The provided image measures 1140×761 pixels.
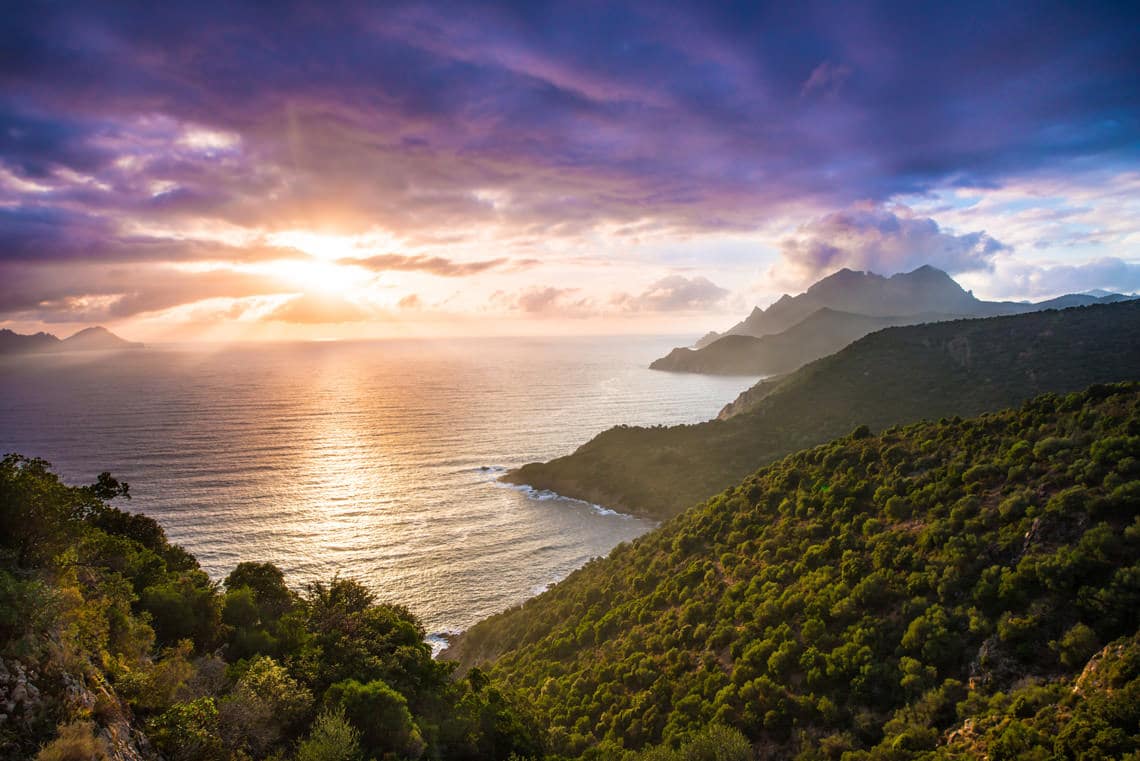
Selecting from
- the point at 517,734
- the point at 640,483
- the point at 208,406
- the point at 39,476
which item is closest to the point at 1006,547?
the point at 517,734

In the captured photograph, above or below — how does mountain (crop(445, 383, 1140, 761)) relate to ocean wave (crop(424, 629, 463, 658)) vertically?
above

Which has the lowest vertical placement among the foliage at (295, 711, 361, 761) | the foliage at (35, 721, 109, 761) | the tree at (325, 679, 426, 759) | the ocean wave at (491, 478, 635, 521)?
the ocean wave at (491, 478, 635, 521)

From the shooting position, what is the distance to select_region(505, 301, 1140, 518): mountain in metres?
86.8

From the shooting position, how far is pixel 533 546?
7800cm

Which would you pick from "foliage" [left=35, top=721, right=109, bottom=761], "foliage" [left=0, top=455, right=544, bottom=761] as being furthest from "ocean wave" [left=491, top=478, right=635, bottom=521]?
"foliage" [left=35, top=721, right=109, bottom=761]

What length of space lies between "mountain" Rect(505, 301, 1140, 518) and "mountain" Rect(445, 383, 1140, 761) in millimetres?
49351

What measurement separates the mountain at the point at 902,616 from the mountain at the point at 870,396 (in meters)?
49.4

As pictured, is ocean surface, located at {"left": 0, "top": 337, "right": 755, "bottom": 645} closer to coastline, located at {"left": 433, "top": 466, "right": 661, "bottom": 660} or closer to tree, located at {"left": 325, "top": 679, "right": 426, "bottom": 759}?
coastline, located at {"left": 433, "top": 466, "right": 661, "bottom": 660}

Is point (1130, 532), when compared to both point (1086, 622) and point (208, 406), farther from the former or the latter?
point (208, 406)

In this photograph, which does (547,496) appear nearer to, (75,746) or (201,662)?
(201,662)

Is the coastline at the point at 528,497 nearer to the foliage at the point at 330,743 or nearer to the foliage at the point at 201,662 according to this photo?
the foliage at the point at 201,662

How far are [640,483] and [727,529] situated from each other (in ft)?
172

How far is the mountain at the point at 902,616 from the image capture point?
20.6 m

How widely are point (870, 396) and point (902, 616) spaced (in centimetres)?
8239
